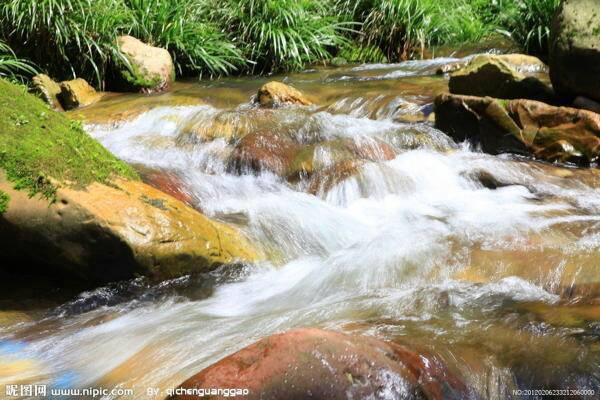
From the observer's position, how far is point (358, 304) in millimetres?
2840

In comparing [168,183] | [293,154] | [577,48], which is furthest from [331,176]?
[577,48]

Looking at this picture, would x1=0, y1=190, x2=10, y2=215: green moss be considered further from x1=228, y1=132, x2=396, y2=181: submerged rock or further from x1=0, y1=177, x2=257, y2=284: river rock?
x1=228, y1=132, x2=396, y2=181: submerged rock

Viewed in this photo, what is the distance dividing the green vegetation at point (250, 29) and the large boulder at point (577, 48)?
2.81 m

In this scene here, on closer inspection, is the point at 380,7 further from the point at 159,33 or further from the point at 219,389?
the point at 219,389

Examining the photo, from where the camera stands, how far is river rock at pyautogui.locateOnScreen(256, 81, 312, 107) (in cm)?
690

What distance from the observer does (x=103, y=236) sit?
10.2ft

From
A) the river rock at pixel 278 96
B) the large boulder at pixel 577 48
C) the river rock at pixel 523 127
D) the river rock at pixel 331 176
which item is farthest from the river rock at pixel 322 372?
the river rock at pixel 278 96

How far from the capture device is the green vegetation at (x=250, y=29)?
8109mm

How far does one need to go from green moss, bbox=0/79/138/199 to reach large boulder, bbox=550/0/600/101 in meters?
3.68

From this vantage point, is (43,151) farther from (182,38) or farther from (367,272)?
(182,38)

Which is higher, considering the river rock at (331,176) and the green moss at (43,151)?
the green moss at (43,151)

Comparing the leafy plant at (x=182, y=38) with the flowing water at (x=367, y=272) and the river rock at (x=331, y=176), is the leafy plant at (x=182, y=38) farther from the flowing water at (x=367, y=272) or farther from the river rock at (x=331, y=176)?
the river rock at (x=331, y=176)

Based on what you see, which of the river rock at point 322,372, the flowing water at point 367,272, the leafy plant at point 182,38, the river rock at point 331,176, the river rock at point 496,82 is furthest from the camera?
the leafy plant at point 182,38

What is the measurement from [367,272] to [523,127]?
8.51ft
